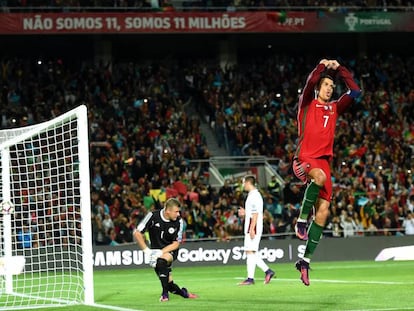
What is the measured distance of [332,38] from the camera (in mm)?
42062

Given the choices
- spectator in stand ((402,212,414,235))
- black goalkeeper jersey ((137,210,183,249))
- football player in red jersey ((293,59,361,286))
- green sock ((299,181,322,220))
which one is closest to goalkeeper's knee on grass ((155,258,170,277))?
black goalkeeper jersey ((137,210,183,249))

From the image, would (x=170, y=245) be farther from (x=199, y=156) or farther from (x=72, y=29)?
(x=72, y=29)

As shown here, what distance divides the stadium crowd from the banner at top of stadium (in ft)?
7.63

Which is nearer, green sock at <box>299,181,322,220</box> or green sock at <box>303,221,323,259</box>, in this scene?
green sock at <box>299,181,322,220</box>

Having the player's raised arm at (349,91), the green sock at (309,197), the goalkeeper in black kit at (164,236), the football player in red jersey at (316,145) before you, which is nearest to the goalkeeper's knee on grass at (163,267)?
the goalkeeper in black kit at (164,236)

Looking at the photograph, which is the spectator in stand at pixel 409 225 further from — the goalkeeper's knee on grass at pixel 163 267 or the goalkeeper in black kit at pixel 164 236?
the goalkeeper's knee on grass at pixel 163 267

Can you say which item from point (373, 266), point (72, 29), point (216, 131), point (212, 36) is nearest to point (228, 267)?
point (373, 266)

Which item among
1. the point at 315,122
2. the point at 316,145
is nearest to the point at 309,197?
the point at 316,145

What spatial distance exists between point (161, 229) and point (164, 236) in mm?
116

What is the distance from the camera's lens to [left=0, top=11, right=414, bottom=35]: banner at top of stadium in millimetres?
35094

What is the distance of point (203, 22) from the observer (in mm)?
36656

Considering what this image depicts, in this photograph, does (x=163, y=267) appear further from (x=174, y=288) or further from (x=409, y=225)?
(x=409, y=225)

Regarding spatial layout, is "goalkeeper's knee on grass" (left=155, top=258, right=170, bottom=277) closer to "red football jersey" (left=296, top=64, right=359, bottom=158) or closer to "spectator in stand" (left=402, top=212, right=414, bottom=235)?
"red football jersey" (left=296, top=64, right=359, bottom=158)

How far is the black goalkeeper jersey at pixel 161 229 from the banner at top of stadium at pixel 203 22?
22.0 m
